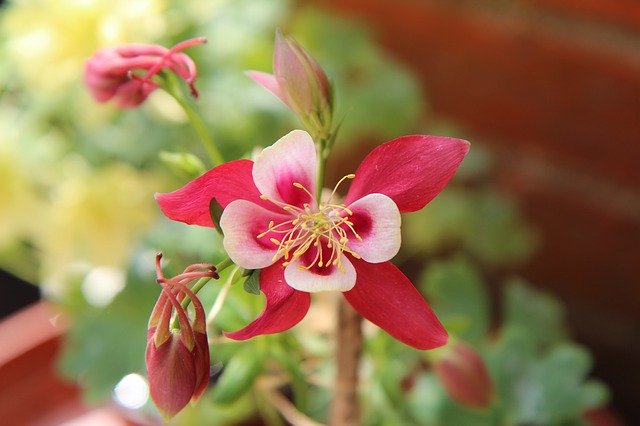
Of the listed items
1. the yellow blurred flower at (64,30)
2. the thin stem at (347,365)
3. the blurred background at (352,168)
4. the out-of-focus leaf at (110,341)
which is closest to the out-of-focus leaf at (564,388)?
the blurred background at (352,168)

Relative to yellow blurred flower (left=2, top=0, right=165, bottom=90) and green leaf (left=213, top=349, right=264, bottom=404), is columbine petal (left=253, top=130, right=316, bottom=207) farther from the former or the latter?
yellow blurred flower (left=2, top=0, right=165, bottom=90)

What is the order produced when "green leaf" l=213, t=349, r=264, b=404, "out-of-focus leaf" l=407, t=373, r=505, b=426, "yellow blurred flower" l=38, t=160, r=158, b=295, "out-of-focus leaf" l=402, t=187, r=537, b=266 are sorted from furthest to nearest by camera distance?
"out-of-focus leaf" l=402, t=187, r=537, b=266 < "yellow blurred flower" l=38, t=160, r=158, b=295 < "out-of-focus leaf" l=407, t=373, r=505, b=426 < "green leaf" l=213, t=349, r=264, b=404

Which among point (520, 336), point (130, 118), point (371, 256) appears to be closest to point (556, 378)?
point (520, 336)

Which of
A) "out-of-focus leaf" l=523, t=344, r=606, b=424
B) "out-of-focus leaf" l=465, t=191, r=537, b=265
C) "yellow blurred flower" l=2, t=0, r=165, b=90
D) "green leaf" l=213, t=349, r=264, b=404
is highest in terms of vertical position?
"yellow blurred flower" l=2, t=0, r=165, b=90

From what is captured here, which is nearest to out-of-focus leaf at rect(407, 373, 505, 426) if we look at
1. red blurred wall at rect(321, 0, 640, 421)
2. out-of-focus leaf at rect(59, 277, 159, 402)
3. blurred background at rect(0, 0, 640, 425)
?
blurred background at rect(0, 0, 640, 425)

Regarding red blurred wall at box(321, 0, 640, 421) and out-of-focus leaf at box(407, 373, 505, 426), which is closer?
out-of-focus leaf at box(407, 373, 505, 426)

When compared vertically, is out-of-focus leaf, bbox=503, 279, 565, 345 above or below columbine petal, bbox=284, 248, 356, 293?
below
